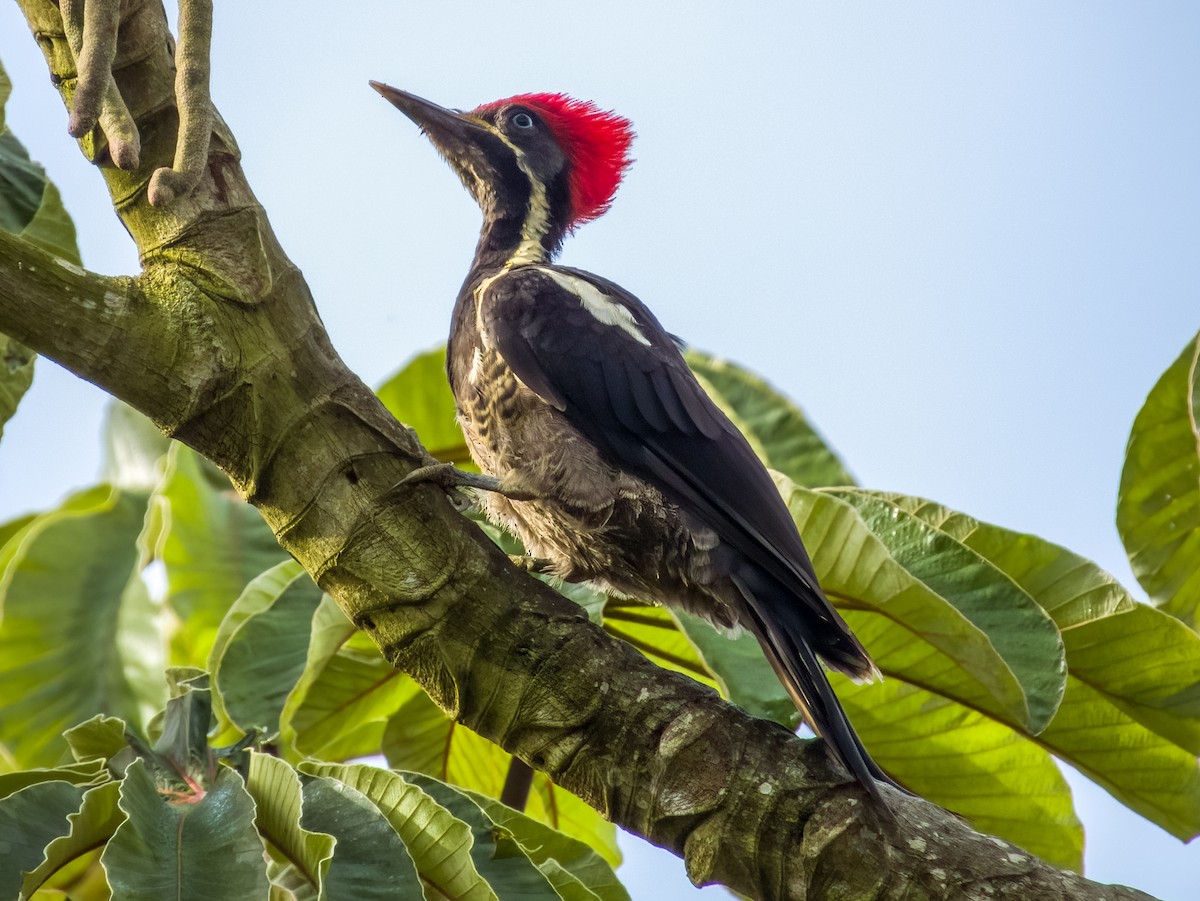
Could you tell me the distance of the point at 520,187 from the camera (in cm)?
352

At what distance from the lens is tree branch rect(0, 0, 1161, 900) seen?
5.66 feet

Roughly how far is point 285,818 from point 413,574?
437mm

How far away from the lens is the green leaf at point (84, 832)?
1.77 metres

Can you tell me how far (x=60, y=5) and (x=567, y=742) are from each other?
1.39 meters

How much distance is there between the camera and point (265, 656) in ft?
8.36

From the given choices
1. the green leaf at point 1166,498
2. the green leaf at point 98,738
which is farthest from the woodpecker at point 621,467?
the green leaf at point 1166,498

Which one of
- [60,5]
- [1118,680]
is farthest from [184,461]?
[1118,680]

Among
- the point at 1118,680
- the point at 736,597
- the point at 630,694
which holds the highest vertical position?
the point at 1118,680

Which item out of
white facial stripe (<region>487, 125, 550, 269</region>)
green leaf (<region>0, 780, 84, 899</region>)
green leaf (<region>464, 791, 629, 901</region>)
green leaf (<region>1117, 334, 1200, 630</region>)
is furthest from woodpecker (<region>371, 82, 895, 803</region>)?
green leaf (<region>1117, 334, 1200, 630</region>)

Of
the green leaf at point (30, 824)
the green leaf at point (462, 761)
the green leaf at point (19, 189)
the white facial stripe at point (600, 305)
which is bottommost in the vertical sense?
the green leaf at point (30, 824)

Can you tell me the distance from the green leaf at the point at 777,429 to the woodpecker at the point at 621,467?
10.3 inches

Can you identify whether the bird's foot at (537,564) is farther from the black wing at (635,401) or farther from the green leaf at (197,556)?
the green leaf at (197,556)

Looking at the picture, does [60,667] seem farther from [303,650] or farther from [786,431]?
[786,431]

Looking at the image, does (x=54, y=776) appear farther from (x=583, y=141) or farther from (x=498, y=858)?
(x=583, y=141)
